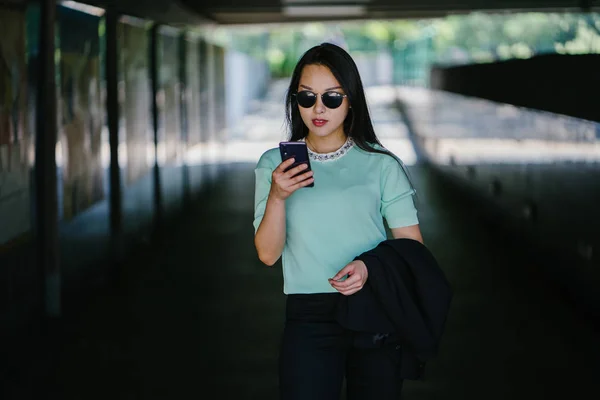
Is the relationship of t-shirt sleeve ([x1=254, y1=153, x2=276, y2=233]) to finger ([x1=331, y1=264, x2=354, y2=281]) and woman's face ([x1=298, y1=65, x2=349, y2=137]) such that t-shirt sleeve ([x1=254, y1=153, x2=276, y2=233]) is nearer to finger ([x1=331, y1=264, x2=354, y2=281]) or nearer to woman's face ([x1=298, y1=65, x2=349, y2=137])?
woman's face ([x1=298, y1=65, x2=349, y2=137])

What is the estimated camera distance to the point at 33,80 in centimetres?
784

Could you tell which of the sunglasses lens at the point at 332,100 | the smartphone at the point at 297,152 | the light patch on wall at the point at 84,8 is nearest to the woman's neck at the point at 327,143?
the sunglasses lens at the point at 332,100

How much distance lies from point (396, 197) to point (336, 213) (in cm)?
18

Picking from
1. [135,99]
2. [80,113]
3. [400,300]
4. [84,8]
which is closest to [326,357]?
[400,300]

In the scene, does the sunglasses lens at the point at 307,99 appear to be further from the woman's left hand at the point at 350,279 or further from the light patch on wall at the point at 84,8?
the light patch on wall at the point at 84,8

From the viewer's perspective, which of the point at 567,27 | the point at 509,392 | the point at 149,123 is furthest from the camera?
the point at 149,123

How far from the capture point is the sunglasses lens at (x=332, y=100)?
3406 mm

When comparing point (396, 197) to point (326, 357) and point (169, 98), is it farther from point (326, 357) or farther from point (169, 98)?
point (169, 98)

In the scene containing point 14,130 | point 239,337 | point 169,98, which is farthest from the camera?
point 169,98

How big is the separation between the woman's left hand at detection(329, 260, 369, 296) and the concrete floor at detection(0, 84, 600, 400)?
3469mm

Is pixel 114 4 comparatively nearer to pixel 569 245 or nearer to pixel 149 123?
pixel 149 123

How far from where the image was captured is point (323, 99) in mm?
3410

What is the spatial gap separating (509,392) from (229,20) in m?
17.6

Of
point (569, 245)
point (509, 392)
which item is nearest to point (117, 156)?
point (569, 245)
